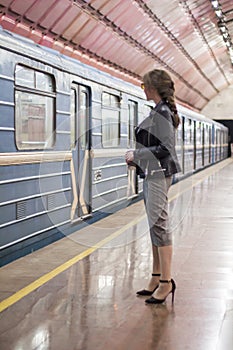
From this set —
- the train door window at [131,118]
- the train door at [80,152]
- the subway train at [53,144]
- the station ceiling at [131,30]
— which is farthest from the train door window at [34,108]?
the station ceiling at [131,30]

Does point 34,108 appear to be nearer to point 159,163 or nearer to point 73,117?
point 73,117

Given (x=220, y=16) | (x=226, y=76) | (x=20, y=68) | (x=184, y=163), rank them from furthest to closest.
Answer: (x=226, y=76) < (x=220, y=16) < (x=184, y=163) < (x=20, y=68)

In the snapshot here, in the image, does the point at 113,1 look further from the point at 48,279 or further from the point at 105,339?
the point at 105,339

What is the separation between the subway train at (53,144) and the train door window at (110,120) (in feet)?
0.05

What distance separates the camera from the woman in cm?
558

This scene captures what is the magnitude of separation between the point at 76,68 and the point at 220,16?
16.0 metres

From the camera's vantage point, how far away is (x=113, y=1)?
16.0 meters

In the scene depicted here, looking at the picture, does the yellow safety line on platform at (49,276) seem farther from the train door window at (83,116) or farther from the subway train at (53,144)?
the train door window at (83,116)

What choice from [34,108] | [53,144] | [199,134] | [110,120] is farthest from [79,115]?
[199,134]

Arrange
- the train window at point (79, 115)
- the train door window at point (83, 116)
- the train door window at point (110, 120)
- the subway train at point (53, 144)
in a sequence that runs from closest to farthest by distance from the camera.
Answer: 1. the subway train at point (53, 144)
2. the train window at point (79, 115)
3. the train door window at point (83, 116)
4. the train door window at point (110, 120)

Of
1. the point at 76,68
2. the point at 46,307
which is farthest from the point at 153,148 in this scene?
the point at 76,68

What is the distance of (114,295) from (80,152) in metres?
3.77

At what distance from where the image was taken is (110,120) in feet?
36.1

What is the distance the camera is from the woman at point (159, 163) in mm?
5582
